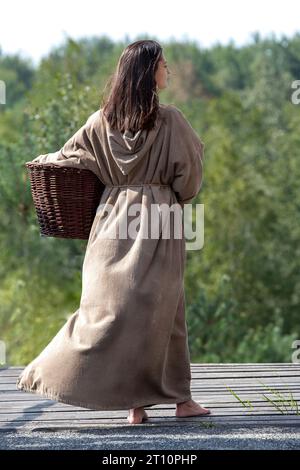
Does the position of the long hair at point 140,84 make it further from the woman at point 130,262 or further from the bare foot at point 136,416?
the bare foot at point 136,416

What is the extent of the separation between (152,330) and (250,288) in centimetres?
1723

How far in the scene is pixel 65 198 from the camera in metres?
4.52

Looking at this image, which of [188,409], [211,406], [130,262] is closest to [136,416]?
[188,409]

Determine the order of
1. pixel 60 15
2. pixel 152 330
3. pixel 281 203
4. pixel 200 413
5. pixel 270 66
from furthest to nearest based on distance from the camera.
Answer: pixel 270 66
pixel 60 15
pixel 281 203
pixel 200 413
pixel 152 330

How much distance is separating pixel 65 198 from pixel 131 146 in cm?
39

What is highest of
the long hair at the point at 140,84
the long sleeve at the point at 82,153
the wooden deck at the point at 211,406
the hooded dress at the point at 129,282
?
the long hair at the point at 140,84

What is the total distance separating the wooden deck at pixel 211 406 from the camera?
4.56 metres

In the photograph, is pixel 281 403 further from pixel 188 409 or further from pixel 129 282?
pixel 129 282

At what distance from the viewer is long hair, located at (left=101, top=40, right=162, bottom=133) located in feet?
14.2

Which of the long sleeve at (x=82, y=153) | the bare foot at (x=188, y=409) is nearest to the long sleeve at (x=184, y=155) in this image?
the long sleeve at (x=82, y=153)

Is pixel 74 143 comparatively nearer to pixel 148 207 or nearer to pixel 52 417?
pixel 148 207

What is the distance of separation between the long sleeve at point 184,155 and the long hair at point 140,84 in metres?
0.10

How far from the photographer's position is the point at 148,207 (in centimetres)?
439

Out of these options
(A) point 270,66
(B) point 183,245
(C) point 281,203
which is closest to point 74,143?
(B) point 183,245
